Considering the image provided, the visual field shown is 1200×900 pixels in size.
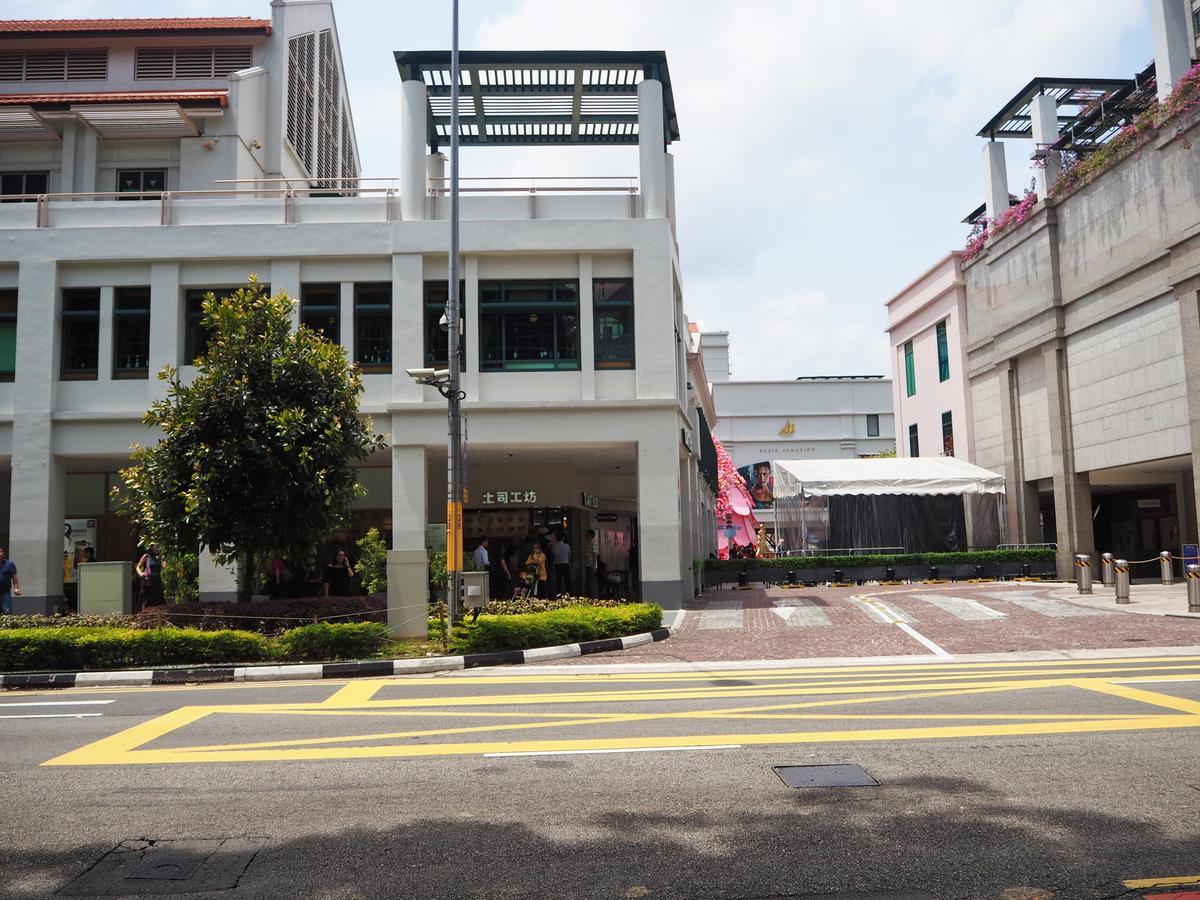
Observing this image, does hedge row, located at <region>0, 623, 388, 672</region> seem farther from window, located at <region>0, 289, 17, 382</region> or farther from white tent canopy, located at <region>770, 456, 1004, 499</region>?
white tent canopy, located at <region>770, 456, 1004, 499</region>

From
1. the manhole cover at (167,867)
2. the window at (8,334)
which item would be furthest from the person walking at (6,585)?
the manhole cover at (167,867)

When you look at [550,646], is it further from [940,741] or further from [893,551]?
[893,551]

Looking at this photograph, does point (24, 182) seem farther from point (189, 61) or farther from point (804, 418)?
point (804, 418)

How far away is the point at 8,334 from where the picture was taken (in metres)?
22.7

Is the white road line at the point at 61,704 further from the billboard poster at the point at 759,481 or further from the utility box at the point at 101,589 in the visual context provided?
the billboard poster at the point at 759,481

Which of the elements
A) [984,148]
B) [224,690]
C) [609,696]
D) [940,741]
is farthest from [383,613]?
[984,148]

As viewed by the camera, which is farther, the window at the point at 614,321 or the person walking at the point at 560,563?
the person walking at the point at 560,563

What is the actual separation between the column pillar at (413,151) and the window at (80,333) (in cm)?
753

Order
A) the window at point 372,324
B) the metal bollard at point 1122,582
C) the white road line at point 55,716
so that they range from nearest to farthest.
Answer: the white road line at point 55,716 → the metal bollard at point 1122,582 → the window at point 372,324

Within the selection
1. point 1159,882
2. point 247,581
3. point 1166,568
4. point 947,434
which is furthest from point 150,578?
point 947,434

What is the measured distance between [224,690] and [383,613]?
5026 mm

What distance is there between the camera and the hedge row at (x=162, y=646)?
46.3 ft

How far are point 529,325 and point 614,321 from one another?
6.41ft

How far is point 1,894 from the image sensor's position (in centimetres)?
463
